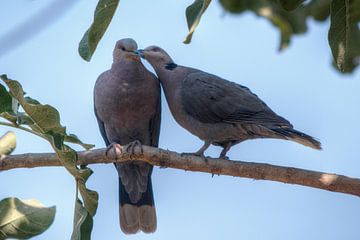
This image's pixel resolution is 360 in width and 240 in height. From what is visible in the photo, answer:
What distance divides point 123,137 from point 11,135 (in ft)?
7.69

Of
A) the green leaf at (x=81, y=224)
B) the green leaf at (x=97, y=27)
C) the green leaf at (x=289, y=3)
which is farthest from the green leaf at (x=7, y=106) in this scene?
the green leaf at (x=289, y=3)

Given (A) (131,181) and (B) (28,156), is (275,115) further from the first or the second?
(B) (28,156)

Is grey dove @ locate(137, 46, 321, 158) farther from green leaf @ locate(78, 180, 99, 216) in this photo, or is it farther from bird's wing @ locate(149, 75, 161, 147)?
green leaf @ locate(78, 180, 99, 216)

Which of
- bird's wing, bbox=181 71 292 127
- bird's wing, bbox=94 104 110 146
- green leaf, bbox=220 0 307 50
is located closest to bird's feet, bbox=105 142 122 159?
bird's wing, bbox=181 71 292 127

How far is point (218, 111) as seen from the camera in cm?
516

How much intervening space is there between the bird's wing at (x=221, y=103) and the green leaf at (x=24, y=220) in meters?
2.53

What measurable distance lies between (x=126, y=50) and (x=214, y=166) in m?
2.39

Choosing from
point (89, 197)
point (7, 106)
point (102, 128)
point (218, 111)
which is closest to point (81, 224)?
point (89, 197)

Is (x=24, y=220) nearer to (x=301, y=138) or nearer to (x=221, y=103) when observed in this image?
(x=301, y=138)

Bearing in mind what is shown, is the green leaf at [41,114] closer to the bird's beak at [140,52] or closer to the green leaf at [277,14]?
the green leaf at [277,14]

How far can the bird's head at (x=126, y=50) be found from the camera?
5.91 metres

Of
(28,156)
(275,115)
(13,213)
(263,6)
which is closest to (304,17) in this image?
(263,6)

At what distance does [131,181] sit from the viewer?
591cm

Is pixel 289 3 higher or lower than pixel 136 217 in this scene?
higher
